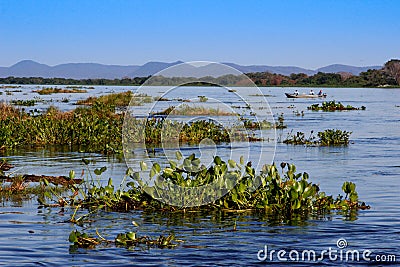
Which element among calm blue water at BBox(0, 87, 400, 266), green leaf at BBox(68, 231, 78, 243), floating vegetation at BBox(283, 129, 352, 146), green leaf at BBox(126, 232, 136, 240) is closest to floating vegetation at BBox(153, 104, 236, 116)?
floating vegetation at BBox(283, 129, 352, 146)

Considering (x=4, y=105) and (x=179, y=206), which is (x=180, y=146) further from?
(x=179, y=206)

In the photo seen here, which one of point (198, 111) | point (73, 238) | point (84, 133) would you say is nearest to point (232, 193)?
point (73, 238)

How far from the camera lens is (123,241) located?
32.3 ft

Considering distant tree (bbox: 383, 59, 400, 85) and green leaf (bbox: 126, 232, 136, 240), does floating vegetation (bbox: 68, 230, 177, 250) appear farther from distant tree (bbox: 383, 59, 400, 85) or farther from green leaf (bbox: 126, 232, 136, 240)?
distant tree (bbox: 383, 59, 400, 85)

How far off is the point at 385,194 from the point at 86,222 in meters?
6.71

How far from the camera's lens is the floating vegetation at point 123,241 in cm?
980

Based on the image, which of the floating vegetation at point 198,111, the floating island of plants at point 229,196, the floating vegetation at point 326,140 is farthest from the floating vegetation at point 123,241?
the floating vegetation at point 198,111

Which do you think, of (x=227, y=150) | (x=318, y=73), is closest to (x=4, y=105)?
(x=227, y=150)

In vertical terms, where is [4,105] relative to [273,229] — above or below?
above

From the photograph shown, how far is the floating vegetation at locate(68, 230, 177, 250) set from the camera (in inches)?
386

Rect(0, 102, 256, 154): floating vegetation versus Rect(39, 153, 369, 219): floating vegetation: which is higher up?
Rect(0, 102, 256, 154): floating vegetation

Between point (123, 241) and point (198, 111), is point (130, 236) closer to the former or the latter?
point (123, 241)

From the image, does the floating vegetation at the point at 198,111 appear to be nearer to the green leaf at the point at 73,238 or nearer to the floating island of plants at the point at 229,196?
the floating island of plants at the point at 229,196

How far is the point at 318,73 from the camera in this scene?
590 ft
